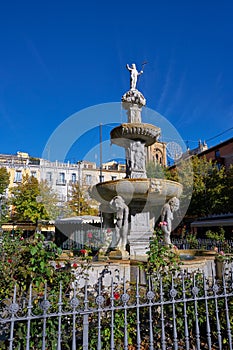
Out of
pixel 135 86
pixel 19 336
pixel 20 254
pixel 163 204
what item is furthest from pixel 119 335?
pixel 135 86

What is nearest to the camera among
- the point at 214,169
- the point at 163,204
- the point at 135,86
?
the point at 163,204

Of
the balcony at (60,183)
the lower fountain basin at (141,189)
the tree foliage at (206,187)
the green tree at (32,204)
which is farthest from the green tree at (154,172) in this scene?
the lower fountain basin at (141,189)

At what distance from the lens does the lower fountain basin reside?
7168mm

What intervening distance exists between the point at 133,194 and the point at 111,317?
196 inches

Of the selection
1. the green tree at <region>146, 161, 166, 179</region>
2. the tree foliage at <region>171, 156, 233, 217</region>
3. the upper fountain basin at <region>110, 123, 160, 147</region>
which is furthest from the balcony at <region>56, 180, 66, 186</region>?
the upper fountain basin at <region>110, 123, 160, 147</region>

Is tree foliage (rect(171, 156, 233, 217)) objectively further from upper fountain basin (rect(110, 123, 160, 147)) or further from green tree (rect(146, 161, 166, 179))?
upper fountain basin (rect(110, 123, 160, 147))

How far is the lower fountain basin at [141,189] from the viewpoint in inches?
282

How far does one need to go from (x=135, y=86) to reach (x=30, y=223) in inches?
733

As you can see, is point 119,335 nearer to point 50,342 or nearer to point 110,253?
point 50,342

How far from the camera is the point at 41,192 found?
29375 mm

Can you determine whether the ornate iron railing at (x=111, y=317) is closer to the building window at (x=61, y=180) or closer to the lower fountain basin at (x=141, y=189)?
→ the lower fountain basin at (x=141, y=189)

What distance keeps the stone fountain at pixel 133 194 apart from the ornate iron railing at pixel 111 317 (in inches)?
147

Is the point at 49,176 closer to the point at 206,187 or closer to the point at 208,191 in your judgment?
the point at 206,187

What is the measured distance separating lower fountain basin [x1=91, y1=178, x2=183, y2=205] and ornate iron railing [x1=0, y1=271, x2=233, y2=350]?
3657 mm
